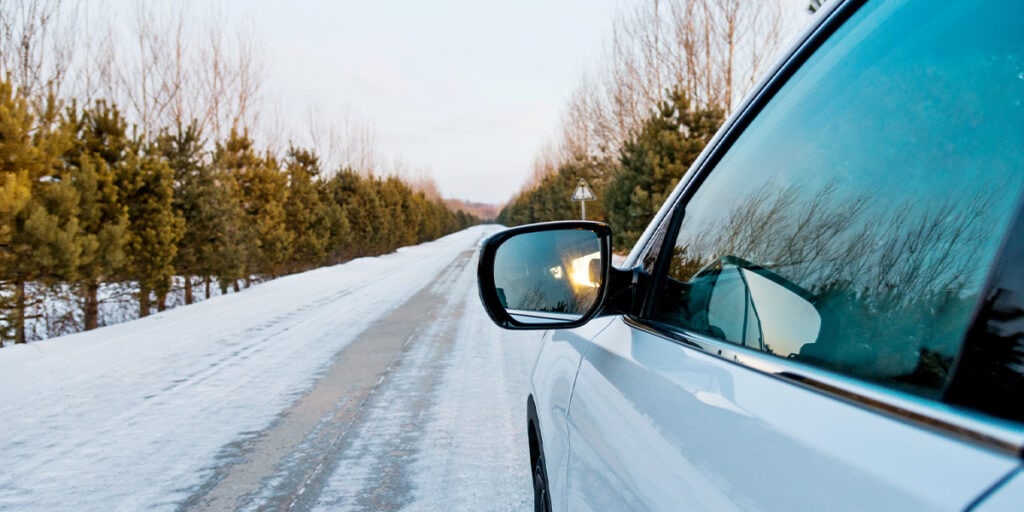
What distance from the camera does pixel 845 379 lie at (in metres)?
0.70

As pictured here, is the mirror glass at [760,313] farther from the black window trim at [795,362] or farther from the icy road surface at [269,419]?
the icy road surface at [269,419]

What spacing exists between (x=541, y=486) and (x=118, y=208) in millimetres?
10267

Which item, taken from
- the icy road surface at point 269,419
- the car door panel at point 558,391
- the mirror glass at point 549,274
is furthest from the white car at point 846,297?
the icy road surface at point 269,419

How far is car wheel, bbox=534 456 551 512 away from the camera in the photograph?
2.09 m

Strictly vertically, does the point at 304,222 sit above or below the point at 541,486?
above

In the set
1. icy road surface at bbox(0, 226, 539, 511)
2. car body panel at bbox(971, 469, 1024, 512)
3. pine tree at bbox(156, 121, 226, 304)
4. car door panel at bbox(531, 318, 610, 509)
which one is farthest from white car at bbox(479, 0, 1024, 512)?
pine tree at bbox(156, 121, 226, 304)

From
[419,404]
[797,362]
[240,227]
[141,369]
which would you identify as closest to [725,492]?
[797,362]

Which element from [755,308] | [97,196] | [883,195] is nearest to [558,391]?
[755,308]

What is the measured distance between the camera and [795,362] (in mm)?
825

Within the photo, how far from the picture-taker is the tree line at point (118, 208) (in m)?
7.55

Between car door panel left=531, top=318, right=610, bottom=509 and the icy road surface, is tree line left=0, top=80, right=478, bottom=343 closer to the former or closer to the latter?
the icy road surface

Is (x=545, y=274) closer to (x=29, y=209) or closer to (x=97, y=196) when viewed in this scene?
(x=29, y=209)

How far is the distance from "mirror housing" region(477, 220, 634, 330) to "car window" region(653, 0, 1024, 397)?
30cm

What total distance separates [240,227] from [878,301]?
1673 cm
